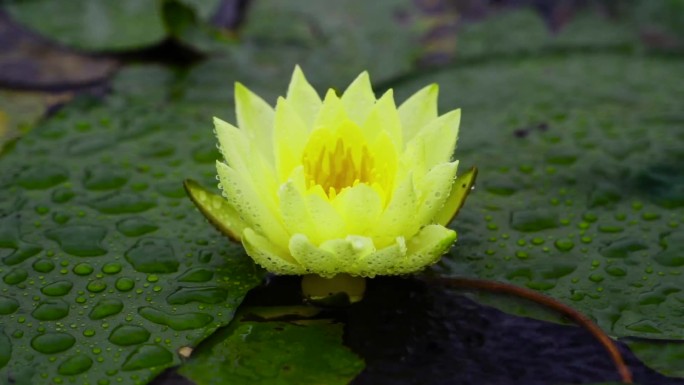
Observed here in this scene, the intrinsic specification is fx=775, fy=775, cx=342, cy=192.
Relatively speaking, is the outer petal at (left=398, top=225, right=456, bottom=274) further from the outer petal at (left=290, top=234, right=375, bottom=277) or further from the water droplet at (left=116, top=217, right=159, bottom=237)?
the water droplet at (left=116, top=217, right=159, bottom=237)

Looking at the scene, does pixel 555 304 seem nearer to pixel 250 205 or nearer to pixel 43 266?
pixel 250 205

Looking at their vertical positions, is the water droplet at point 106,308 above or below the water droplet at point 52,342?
above

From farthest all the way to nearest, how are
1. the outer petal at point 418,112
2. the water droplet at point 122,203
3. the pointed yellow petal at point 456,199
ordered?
1. the water droplet at point 122,203
2. the outer petal at point 418,112
3. the pointed yellow petal at point 456,199

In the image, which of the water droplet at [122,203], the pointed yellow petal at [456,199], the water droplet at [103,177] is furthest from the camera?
the water droplet at [103,177]

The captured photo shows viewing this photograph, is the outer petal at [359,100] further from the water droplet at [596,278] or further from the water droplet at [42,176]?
the water droplet at [42,176]

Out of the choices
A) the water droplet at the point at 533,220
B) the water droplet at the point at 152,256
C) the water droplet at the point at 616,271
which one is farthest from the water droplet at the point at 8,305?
the water droplet at the point at 616,271

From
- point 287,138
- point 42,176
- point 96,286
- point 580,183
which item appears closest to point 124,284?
point 96,286
